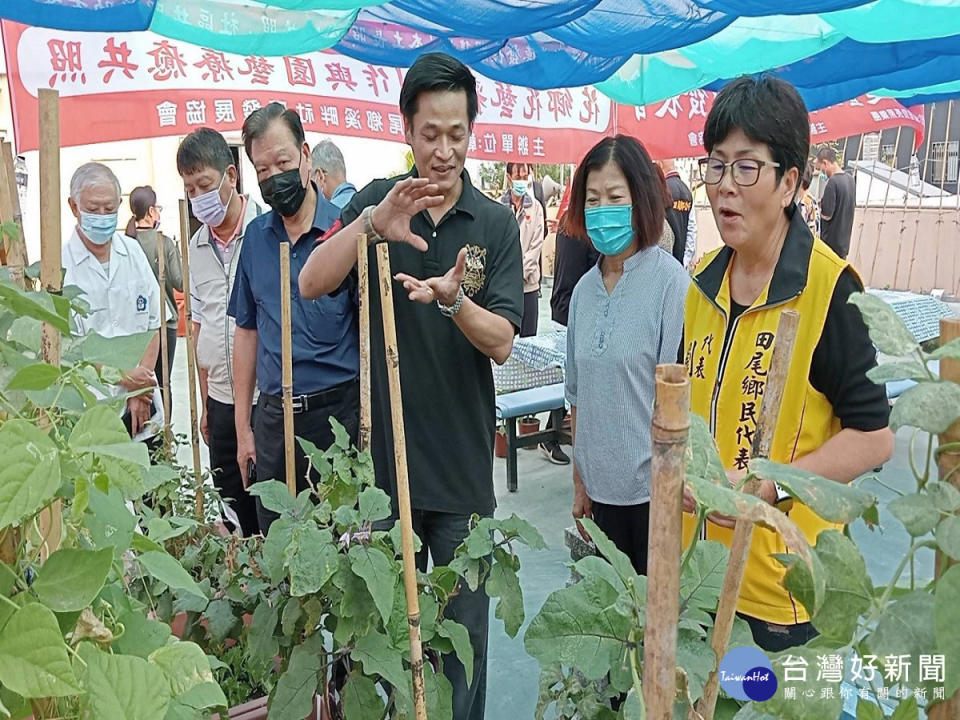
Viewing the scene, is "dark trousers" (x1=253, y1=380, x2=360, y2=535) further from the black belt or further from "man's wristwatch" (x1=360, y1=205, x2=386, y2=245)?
"man's wristwatch" (x1=360, y1=205, x2=386, y2=245)

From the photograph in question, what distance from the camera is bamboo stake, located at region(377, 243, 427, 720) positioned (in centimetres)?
116

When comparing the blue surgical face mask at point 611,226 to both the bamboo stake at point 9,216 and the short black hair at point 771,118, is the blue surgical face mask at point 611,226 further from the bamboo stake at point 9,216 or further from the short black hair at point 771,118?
the bamboo stake at point 9,216

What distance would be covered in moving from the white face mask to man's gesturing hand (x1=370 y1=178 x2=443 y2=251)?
3.69ft

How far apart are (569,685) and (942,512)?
2.35 feet

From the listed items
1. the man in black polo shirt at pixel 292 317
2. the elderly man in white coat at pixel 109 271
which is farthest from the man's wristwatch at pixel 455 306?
the elderly man in white coat at pixel 109 271

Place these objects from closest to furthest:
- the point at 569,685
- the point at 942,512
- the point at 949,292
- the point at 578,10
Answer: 1. the point at 942,512
2. the point at 569,685
3. the point at 578,10
4. the point at 949,292

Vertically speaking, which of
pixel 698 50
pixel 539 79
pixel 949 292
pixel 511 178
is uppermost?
pixel 698 50

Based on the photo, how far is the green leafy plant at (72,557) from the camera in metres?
Answer: 0.55

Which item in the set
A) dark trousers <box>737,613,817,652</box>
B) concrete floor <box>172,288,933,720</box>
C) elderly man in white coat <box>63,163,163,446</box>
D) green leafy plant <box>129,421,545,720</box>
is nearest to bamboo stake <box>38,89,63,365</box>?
green leafy plant <box>129,421,545,720</box>

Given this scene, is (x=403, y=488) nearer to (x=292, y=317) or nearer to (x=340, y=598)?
(x=340, y=598)

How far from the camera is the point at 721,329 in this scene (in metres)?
1.31

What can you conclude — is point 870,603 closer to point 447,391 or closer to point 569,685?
point 569,685

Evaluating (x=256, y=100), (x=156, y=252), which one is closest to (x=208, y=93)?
(x=256, y=100)

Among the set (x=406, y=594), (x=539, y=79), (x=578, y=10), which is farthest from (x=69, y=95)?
(x=406, y=594)
